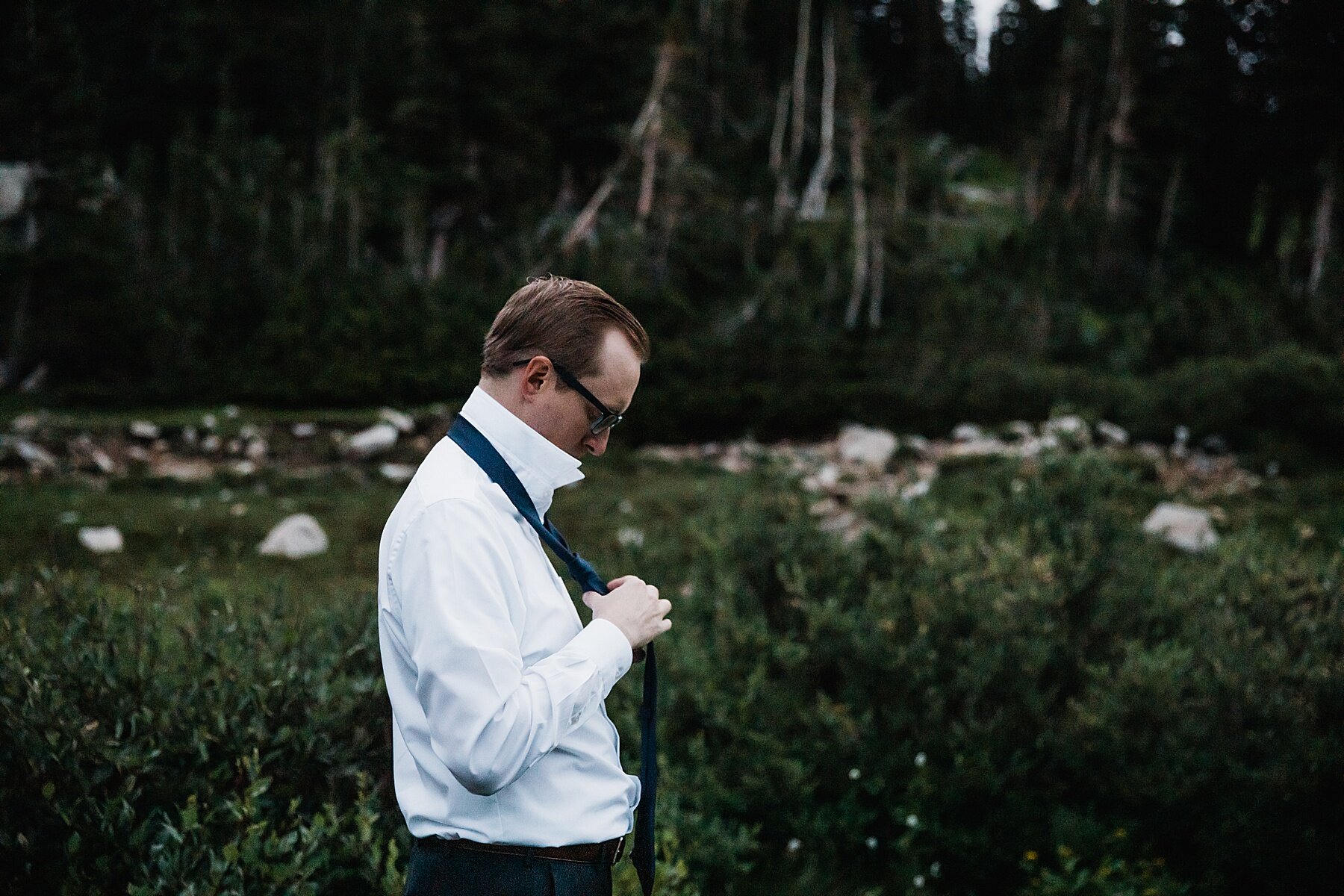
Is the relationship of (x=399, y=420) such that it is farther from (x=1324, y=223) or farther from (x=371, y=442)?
(x=1324, y=223)

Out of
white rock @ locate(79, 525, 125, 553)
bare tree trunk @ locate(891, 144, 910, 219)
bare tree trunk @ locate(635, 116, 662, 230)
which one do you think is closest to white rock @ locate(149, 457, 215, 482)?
white rock @ locate(79, 525, 125, 553)

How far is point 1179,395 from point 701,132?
65.9 ft

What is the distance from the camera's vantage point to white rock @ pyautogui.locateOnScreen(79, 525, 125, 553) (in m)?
10.8

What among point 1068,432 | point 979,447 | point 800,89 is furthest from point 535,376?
point 800,89

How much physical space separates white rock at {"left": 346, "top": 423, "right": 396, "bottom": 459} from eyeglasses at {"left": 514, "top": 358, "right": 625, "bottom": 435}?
15.3 metres

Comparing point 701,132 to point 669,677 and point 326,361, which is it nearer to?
point 326,361

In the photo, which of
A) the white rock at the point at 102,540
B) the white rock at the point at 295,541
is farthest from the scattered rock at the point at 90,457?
the white rock at the point at 295,541

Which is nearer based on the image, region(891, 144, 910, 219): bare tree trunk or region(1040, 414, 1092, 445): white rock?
region(1040, 414, 1092, 445): white rock

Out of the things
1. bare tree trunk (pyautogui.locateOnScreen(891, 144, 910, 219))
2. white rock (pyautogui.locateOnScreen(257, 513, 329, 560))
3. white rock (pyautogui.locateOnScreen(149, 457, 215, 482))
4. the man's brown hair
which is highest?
bare tree trunk (pyautogui.locateOnScreen(891, 144, 910, 219))

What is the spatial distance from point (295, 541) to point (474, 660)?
10.2 m

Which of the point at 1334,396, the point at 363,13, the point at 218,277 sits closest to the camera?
the point at 1334,396

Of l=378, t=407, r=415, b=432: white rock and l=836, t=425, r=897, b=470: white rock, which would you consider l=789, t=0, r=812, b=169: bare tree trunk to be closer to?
l=836, t=425, r=897, b=470: white rock

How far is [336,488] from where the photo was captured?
14773mm

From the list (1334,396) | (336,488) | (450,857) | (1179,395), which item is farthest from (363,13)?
(450,857)
